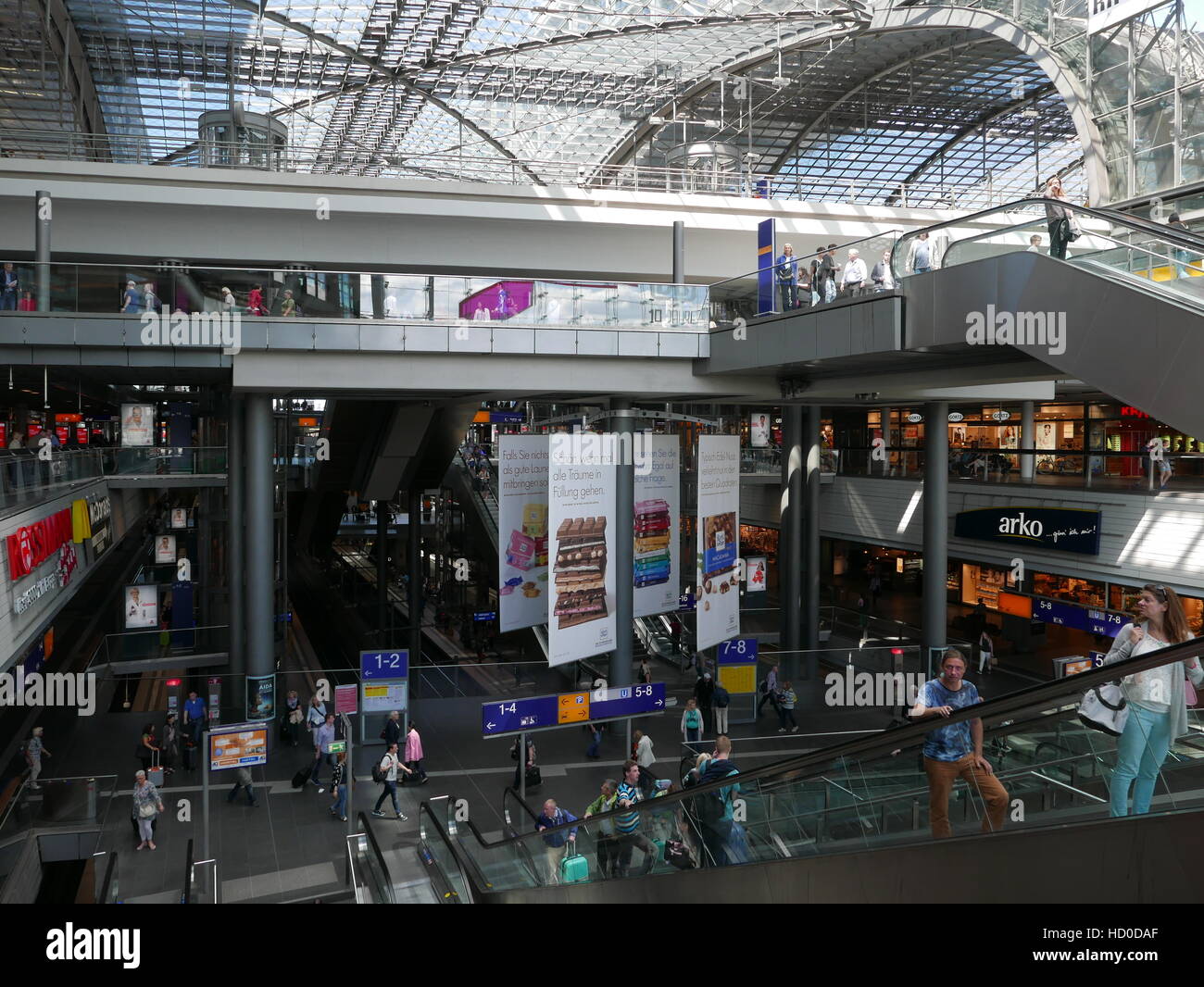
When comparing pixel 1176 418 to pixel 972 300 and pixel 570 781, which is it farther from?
pixel 570 781

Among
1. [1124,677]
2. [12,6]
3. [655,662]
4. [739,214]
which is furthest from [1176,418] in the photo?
[12,6]

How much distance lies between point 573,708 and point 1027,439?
20024mm

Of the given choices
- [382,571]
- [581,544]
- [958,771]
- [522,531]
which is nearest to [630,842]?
[958,771]

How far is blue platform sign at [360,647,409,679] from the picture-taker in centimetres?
1622

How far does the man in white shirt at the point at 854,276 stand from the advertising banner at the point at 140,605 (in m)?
15.6

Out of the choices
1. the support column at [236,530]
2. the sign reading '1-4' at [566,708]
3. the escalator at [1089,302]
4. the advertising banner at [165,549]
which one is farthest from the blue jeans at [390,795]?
the advertising banner at [165,549]

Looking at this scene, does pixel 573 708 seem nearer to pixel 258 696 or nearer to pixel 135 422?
pixel 258 696

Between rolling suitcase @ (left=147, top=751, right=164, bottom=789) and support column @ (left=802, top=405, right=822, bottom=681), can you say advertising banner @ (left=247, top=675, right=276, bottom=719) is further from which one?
support column @ (left=802, top=405, right=822, bottom=681)

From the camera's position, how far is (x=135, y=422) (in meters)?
19.1

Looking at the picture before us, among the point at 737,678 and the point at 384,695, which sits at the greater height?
the point at 384,695

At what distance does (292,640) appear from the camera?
1249 inches

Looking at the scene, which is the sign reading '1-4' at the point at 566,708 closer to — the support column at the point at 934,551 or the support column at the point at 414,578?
the support column at the point at 934,551

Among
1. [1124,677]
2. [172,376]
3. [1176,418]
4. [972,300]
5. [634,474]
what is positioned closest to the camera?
[1124,677]
